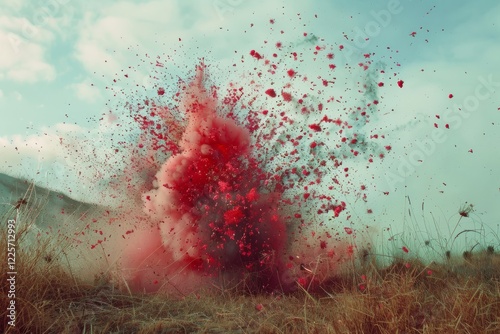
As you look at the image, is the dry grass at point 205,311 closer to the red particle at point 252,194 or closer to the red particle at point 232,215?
the red particle at point 232,215

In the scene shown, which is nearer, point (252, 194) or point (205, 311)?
point (205, 311)

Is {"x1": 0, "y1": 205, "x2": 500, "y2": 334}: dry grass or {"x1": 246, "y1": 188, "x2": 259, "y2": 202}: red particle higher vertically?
{"x1": 246, "y1": 188, "x2": 259, "y2": 202}: red particle

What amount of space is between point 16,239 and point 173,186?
4991 mm

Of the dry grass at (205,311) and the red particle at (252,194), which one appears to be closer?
the dry grass at (205,311)

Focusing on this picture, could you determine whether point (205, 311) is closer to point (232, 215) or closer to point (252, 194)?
point (232, 215)

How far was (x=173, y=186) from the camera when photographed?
11.2m

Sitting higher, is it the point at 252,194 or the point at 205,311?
the point at 252,194

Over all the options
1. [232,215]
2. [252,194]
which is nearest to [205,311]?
[232,215]

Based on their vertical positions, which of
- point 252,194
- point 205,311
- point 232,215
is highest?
point 252,194

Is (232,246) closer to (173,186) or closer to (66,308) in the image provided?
(173,186)

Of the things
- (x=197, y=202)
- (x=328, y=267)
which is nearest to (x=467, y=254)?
(x=328, y=267)

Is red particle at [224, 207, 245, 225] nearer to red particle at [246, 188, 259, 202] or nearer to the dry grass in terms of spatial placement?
red particle at [246, 188, 259, 202]

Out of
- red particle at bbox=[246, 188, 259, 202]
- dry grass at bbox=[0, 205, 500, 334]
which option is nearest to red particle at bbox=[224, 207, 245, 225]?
red particle at bbox=[246, 188, 259, 202]

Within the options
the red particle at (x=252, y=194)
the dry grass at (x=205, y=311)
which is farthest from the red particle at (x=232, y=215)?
the dry grass at (x=205, y=311)
